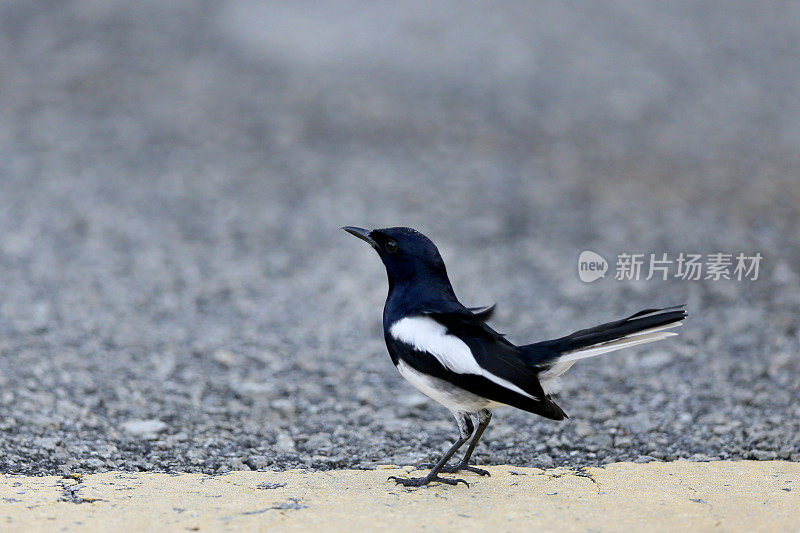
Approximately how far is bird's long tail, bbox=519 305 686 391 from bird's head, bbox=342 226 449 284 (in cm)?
58

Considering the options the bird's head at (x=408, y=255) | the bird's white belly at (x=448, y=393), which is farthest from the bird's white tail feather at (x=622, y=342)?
the bird's head at (x=408, y=255)

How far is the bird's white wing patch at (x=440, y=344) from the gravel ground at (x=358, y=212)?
3.44 feet

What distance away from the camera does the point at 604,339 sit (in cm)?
368

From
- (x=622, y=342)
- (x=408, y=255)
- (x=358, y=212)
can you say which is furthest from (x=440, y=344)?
(x=358, y=212)

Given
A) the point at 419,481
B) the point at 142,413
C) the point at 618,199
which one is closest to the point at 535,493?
the point at 419,481

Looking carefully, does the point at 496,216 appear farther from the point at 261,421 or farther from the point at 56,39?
the point at 56,39

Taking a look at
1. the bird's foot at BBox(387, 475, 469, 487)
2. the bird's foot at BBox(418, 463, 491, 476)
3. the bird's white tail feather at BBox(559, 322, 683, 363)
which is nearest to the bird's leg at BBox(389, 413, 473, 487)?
the bird's foot at BBox(387, 475, 469, 487)

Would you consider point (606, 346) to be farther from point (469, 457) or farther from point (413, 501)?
point (413, 501)

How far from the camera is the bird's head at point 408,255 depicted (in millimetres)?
4047

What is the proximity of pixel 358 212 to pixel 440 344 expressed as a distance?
5696 millimetres

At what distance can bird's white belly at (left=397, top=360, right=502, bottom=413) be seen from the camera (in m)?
3.77

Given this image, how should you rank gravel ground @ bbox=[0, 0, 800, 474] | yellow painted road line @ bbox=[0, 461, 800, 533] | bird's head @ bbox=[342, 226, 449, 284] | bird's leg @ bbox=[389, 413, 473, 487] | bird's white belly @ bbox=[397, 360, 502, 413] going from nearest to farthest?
yellow painted road line @ bbox=[0, 461, 800, 533] → bird's white belly @ bbox=[397, 360, 502, 413] → bird's leg @ bbox=[389, 413, 473, 487] → bird's head @ bbox=[342, 226, 449, 284] → gravel ground @ bbox=[0, 0, 800, 474]

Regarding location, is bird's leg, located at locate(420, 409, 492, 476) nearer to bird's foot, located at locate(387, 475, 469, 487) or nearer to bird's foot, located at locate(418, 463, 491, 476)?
bird's foot, located at locate(418, 463, 491, 476)

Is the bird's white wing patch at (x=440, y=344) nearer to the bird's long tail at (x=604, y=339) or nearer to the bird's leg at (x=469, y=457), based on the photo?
the bird's long tail at (x=604, y=339)
